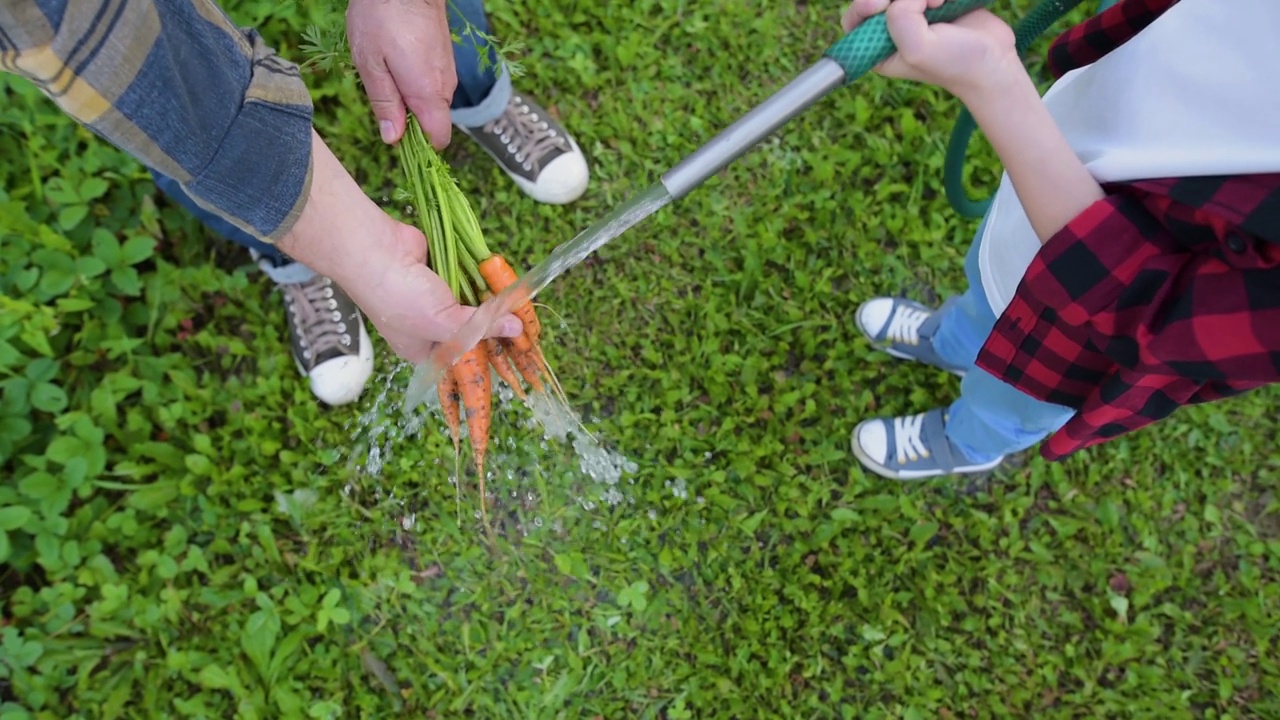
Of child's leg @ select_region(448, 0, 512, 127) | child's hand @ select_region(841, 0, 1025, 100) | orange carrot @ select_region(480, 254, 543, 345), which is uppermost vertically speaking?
child's hand @ select_region(841, 0, 1025, 100)

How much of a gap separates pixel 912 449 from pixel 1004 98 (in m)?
1.48

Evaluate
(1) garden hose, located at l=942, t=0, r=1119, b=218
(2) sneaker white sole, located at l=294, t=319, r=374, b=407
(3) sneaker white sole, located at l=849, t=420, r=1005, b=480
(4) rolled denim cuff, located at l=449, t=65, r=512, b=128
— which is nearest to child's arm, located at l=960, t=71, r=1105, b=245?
(1) garden hose, located at l=942, t=0, r=1119, b=218

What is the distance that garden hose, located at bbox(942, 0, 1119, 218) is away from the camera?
1739 mm

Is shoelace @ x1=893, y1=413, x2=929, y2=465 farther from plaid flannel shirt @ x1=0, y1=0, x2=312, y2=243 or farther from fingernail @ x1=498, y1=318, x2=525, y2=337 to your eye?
plaid flannel shirt @ x1=0, y1=0, x2=312, y2=243

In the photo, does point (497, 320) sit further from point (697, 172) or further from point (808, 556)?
point (808, 556)

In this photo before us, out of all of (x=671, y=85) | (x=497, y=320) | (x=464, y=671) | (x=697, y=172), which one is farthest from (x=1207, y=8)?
(x=464, y=671)

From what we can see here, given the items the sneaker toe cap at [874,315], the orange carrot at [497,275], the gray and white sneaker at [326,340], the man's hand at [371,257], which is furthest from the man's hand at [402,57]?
the sneaker toe cap at [874,315]

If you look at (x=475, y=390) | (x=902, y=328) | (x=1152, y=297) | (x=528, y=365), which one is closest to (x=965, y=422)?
(x=902, y=328)

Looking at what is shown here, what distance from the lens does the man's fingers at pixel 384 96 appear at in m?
1.64

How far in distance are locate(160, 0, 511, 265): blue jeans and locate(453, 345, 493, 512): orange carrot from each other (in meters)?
0.80

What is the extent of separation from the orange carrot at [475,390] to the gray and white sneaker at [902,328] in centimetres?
142

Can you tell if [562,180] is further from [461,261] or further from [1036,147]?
[1036,147]

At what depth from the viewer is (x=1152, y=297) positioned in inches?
48.8

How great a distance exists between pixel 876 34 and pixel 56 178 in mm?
2648
